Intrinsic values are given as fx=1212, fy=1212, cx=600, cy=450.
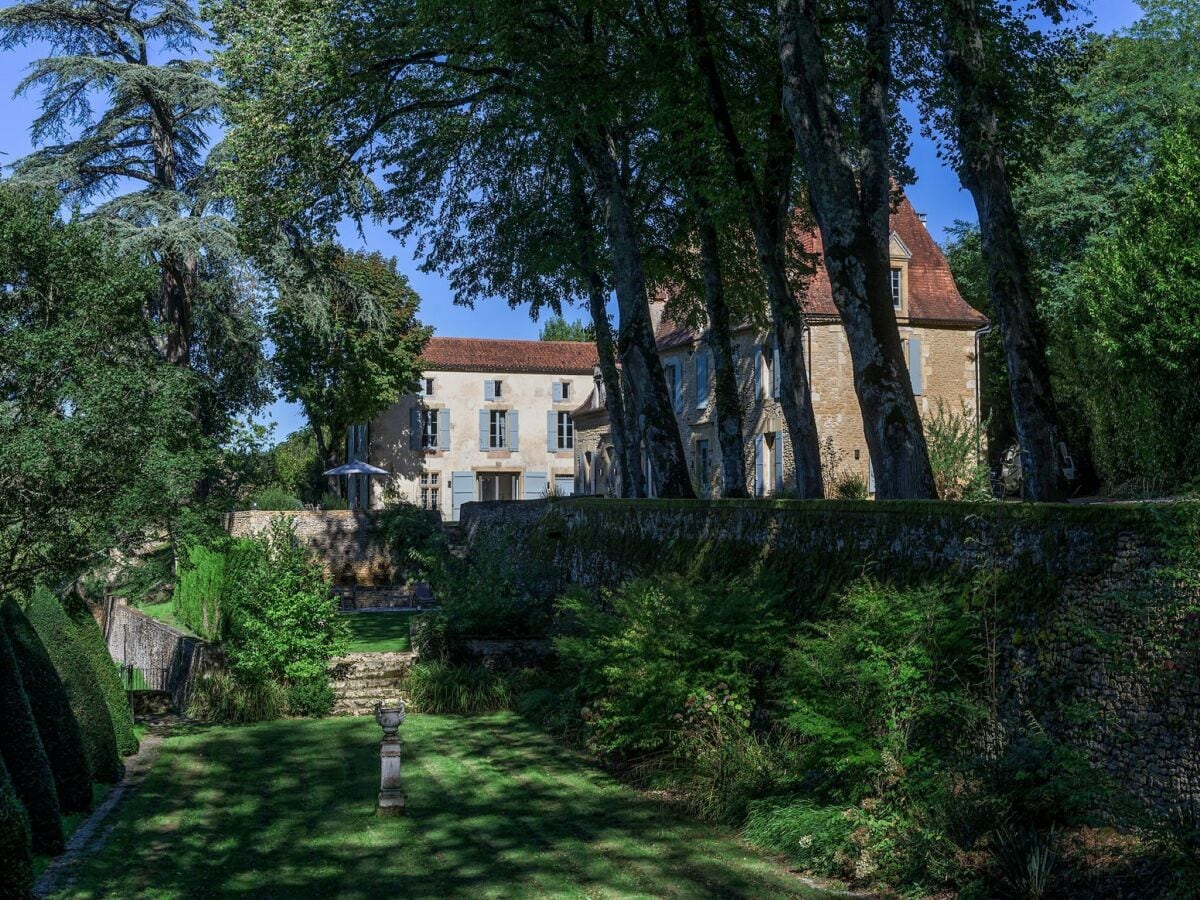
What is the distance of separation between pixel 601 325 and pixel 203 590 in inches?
410

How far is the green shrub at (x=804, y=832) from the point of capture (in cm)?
1011

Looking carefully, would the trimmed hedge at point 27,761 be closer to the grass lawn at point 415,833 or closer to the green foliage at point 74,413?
the grass lawn at point 415,833

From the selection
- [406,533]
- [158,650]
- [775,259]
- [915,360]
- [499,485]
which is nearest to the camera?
[775,259]

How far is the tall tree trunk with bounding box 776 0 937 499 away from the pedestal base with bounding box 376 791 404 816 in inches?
243

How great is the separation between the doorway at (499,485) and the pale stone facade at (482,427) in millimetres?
48

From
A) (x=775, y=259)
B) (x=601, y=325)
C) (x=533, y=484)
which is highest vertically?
(x=601, y=325)

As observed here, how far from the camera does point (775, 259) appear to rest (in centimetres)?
1844

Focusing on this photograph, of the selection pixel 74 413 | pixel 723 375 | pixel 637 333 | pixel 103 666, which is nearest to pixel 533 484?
pixel 637 333

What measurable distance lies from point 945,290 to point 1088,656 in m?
30.9

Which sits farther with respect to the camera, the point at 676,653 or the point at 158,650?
the point at 158,650

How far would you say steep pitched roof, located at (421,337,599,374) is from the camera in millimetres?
57156

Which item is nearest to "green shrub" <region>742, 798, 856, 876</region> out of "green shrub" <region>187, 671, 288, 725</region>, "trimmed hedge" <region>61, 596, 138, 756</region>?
"trimmed hedge" <region>61, 596, 138, 756</region>

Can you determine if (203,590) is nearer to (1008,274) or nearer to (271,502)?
(271,502)

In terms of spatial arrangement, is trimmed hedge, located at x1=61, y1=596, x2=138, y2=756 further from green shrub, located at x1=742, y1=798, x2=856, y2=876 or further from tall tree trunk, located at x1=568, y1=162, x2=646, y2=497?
tall tree trunk, located at x1=568, y1=162, x2=646, y2=497
